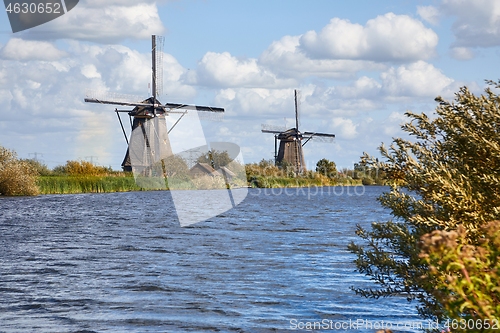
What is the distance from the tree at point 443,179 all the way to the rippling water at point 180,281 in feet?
7.67

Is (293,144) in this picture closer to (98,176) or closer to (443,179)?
(98,176)

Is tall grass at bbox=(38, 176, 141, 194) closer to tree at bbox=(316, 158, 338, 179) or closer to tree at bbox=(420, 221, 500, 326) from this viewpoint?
tree at bbox=(316, 158, 338, 179)

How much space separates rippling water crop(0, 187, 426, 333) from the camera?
744 centimetres

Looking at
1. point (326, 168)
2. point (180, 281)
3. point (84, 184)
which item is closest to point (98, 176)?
point (84, 184)

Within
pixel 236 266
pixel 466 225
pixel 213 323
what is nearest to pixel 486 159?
pixel 466 225

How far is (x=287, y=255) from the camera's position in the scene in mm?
13234

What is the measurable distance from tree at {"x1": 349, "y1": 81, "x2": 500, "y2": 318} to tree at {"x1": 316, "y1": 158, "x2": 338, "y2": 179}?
66.5 metres

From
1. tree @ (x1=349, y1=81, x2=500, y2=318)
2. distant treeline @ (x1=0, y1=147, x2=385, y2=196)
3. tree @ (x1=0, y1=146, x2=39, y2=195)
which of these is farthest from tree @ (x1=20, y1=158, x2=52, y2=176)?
tree @ (x1=349, y1=81, x2=500, y2=318)

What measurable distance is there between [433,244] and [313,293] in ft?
22.4

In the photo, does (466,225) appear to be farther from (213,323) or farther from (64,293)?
(64,293)

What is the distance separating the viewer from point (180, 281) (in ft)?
32.9

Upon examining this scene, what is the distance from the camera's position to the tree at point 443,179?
4301 millimetres

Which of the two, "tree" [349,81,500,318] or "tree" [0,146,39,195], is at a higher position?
"tree" [0,146,39,195]

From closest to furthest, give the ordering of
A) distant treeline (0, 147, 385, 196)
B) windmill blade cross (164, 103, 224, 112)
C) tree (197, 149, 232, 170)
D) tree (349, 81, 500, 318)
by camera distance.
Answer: tree (349, 81, 500, 318) < distant treeline (0, 147, 385, 196) < windmill blade cross (164, 103, 224, 112) < tree (197, 149, 232, 170)
